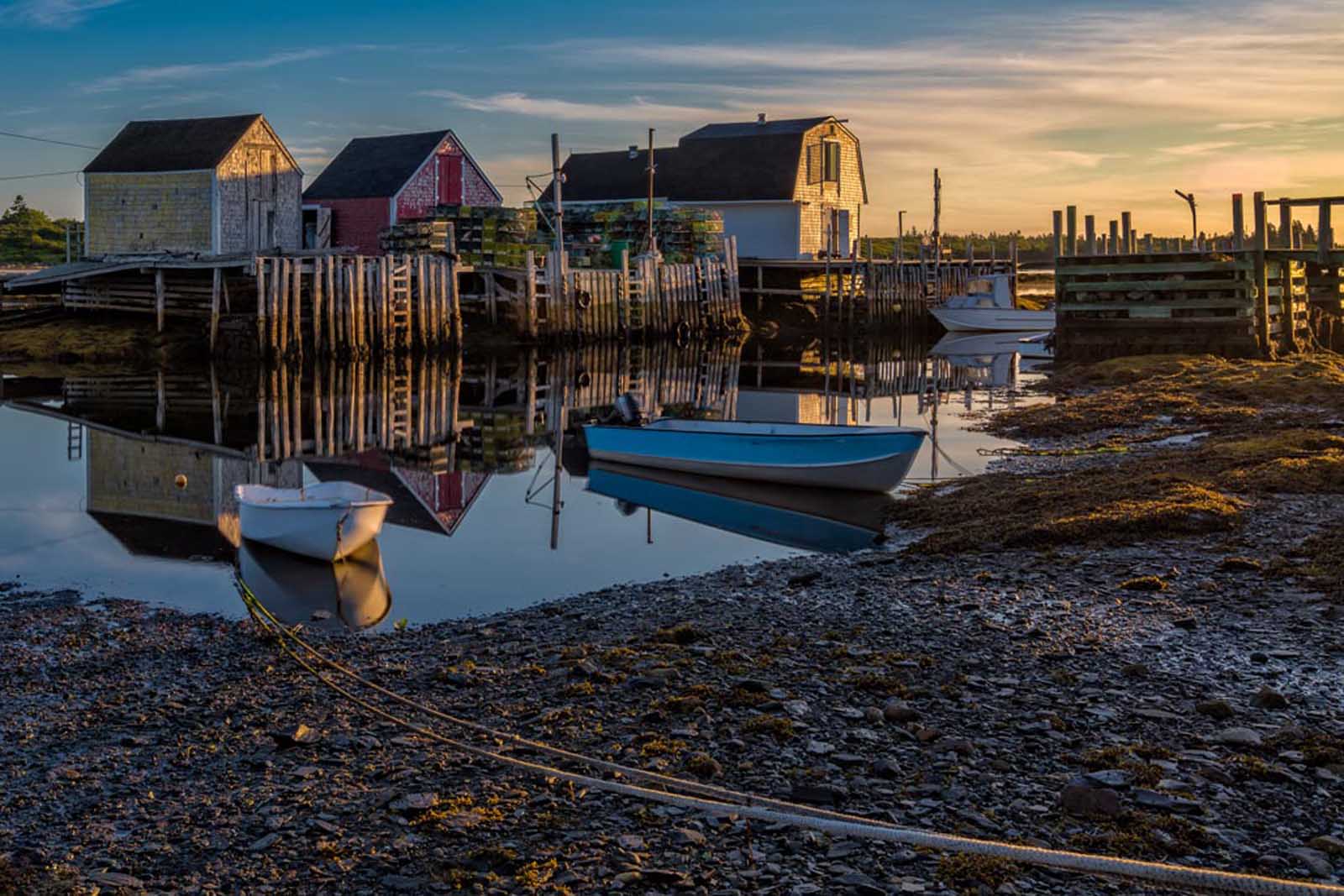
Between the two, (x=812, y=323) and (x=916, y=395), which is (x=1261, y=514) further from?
(x=812, y=323)

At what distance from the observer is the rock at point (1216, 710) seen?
791 centimetres

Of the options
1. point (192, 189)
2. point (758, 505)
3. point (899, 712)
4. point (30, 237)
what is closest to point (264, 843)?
point (899, 712)

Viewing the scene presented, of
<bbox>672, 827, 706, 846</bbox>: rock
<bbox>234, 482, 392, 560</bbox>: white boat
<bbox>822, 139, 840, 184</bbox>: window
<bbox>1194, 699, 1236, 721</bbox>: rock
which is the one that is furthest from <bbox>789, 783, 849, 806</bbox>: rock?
<bbox>822, 139, 840, 184</bbox>: window

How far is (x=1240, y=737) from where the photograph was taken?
7.50 metres

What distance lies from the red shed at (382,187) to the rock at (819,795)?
158 ft

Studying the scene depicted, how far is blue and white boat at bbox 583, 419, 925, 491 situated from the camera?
1794 cm

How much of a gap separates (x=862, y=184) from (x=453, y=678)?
59.0 m

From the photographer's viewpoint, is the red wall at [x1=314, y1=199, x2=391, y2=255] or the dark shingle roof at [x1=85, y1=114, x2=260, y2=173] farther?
the red wall at [x1=314, y1=199, x2=391, y2=255]

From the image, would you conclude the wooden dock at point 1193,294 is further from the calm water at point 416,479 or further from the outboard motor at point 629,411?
the outboard motor at point 629,411

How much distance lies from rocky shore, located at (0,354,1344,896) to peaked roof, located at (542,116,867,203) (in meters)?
47.8

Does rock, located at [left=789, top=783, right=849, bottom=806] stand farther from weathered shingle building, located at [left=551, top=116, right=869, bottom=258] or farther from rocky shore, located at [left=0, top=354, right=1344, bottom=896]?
weathered shingle building, located at [left=551, top=116, right=869, bottom=258]

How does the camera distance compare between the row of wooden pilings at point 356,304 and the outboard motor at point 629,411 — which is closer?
the outboard motor at point 629,411

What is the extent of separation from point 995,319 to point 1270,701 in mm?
50334

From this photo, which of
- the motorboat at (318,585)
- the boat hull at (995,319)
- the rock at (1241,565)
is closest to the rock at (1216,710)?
the rock at (1241,565)
